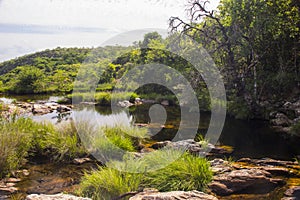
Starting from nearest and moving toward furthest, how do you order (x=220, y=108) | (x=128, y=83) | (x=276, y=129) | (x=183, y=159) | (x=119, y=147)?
(x=183, y=159)
(x=119, y=147)
(x=276, y=129)
(x=220, y=108)
(x=128, y=83)

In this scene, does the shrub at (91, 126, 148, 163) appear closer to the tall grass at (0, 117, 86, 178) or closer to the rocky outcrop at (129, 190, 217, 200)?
the tall grass at (0, 117, 86, 178)

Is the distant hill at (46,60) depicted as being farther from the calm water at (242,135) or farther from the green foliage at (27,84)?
the calm water at (242,135)

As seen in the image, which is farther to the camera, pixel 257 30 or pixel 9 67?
pixel 9 67

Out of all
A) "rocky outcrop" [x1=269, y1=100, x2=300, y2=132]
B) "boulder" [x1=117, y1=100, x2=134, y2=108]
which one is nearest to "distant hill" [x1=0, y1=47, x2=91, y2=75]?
"boulder" [x1=117, y1=100, x2=134, y2=108]

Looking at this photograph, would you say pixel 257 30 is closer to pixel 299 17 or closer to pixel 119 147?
pixel 299 17

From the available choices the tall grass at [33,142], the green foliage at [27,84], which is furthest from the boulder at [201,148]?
the green foliage at [27,84]

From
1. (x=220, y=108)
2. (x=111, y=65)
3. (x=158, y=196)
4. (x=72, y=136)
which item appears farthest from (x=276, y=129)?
(x=111, y=65)

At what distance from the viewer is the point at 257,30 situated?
44.2 feet

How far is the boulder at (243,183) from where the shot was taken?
4.66 metres

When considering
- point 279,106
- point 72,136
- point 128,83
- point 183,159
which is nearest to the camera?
point 183,159

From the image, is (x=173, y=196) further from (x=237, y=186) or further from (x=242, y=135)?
(x=242, y=135)

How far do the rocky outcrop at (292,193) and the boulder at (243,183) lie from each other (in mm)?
288

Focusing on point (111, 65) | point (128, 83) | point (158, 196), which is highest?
point (111, 65)

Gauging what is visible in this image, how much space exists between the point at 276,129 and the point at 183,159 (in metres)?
7.55
